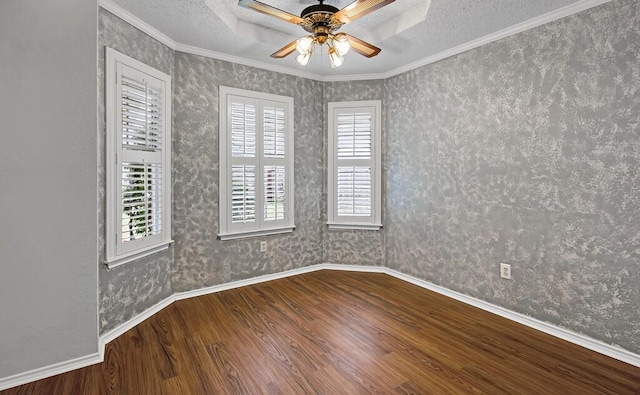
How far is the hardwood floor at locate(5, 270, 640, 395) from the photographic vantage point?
77.7 inches

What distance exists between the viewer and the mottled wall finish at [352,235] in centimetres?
425

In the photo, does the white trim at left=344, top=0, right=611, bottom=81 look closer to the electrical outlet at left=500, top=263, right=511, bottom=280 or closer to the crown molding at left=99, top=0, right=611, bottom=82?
the crown molding at left=99, top=0, right=611, bottom=82

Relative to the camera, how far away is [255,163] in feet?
12.5

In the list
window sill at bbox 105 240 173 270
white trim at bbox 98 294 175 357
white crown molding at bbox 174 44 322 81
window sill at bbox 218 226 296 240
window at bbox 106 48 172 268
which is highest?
white crown molding at bbox 174 44 322 81

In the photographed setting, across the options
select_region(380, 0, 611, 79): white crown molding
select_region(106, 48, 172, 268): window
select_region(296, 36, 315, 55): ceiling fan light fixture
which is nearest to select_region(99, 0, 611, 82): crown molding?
select_region(380, 0, 611, 79): white crown molding

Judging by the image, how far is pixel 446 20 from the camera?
2789 millimetres

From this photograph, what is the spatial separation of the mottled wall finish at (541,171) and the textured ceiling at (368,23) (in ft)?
0.82

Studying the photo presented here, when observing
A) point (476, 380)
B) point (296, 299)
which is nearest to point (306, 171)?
point (296, 299)

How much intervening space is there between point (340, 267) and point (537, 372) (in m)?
2.57

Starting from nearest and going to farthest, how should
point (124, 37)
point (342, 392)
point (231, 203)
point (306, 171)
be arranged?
point (342, 392) → point (124, 37) → point (231, 203) → point (306, 171)

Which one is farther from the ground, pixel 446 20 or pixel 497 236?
pixel 446 20

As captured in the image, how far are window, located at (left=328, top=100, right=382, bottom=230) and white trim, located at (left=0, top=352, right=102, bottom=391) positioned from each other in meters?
2.90

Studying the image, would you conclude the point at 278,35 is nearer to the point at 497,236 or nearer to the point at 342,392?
the point at 497,236

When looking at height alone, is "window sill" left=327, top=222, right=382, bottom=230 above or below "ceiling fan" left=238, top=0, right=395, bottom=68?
below
